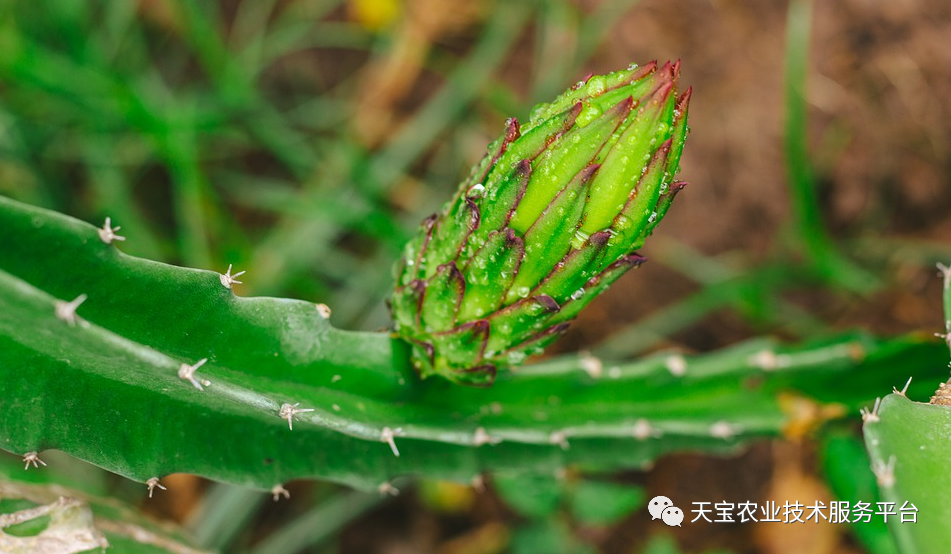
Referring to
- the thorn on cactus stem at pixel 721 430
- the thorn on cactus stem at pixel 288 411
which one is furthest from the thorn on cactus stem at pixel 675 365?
the thorn on cactus stem at pixel 288 411

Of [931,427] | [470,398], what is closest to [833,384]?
[931,427]

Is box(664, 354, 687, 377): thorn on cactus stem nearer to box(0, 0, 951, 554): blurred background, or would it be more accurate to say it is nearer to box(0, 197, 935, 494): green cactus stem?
box(0, 197, 935, 494): green cactus stem

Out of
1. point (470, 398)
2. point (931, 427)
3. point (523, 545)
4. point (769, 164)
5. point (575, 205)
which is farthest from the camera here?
point (769, 164)

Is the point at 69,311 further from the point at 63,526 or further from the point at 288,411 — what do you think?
the point at 63,526

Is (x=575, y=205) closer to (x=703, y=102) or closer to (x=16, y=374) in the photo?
(x=16, y=374)

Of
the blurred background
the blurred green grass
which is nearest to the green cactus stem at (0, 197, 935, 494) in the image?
the blurred background

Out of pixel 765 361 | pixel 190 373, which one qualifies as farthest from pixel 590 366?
pixel 190 373
